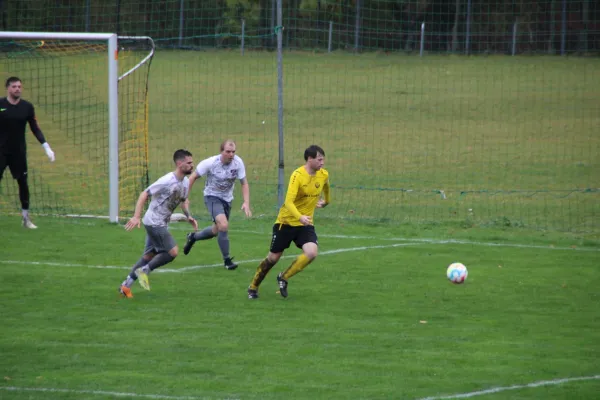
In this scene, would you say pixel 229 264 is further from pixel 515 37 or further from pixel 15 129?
pixel 515 37

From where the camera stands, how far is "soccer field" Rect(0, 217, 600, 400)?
853cm

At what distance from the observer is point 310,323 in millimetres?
10688

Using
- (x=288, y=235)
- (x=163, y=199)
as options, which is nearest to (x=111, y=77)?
(x=163, y=199)

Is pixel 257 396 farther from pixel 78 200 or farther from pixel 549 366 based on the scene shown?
pixel 78 200

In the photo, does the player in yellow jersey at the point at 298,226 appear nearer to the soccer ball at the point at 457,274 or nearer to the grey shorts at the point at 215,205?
the soccer ball at the point at 457,274

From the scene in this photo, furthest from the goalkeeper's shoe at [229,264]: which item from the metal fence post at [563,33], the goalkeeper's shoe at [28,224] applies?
the metal fence post at [563,33]

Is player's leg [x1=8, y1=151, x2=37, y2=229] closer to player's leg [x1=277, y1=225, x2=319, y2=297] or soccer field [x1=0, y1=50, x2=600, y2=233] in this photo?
soccer field [x1=0, y1=50, x2=600, y2=233]

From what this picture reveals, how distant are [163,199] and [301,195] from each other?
1.73 meters

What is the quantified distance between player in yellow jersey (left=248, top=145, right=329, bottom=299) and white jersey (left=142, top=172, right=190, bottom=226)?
133 centimetres

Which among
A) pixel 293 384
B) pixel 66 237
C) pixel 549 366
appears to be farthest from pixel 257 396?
pixel 66 237

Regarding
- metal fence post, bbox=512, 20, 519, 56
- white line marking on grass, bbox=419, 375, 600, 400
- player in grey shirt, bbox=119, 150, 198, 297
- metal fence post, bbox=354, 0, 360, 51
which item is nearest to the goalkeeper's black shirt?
player in grey shirt, bbox=119, 150, 198, 297

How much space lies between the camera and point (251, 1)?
2822cm

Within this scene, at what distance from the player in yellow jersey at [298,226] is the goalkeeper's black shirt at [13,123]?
607 centimetres

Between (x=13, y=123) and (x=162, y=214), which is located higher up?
(x=13, y=123)
